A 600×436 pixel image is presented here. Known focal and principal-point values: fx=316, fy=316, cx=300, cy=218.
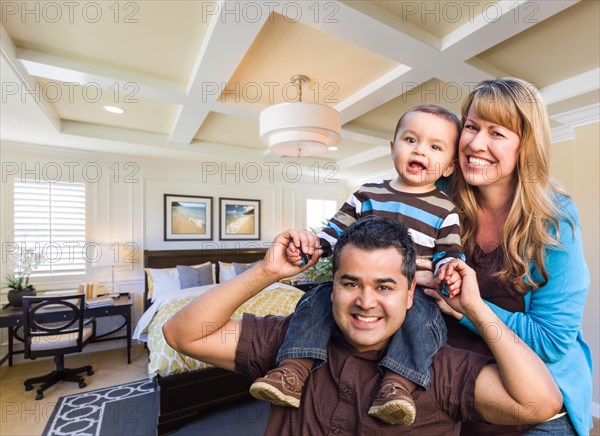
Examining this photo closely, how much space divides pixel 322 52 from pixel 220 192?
3.76 m

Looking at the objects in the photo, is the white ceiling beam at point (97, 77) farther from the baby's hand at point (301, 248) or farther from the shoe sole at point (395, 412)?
the shoe sole at point (395, 412)

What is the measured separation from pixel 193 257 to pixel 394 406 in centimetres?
478

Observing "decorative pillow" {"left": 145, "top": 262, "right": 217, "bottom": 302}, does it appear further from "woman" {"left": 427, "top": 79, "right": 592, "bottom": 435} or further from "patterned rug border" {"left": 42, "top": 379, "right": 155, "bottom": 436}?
"woman" {"left": 427, "top": 79, "right": 592, "bottom": 435}

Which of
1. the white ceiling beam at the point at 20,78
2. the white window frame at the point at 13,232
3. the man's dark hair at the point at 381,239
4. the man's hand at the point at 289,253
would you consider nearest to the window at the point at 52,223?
the white window frame at the point at 13,232

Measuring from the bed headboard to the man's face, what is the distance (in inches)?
173

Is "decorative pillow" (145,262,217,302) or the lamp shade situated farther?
"decorative pillow" (145,262,217,302)

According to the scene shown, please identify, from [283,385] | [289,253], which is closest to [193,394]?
[283,385]

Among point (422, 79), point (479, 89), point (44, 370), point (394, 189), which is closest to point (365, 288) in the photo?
point (394, 189)

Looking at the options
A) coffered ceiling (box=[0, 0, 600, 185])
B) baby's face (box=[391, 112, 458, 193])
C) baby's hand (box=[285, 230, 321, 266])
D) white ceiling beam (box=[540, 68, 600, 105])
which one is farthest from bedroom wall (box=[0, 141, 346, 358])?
baby's hand (box=[285, 230, 321, 266])

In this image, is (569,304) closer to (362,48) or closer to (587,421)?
(587,421)

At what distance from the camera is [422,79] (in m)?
2.50

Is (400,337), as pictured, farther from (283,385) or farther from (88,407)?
(88,407)

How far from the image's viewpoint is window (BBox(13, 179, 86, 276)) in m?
4.19

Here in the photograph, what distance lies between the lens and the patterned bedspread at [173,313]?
Answer: 8.95 ft
